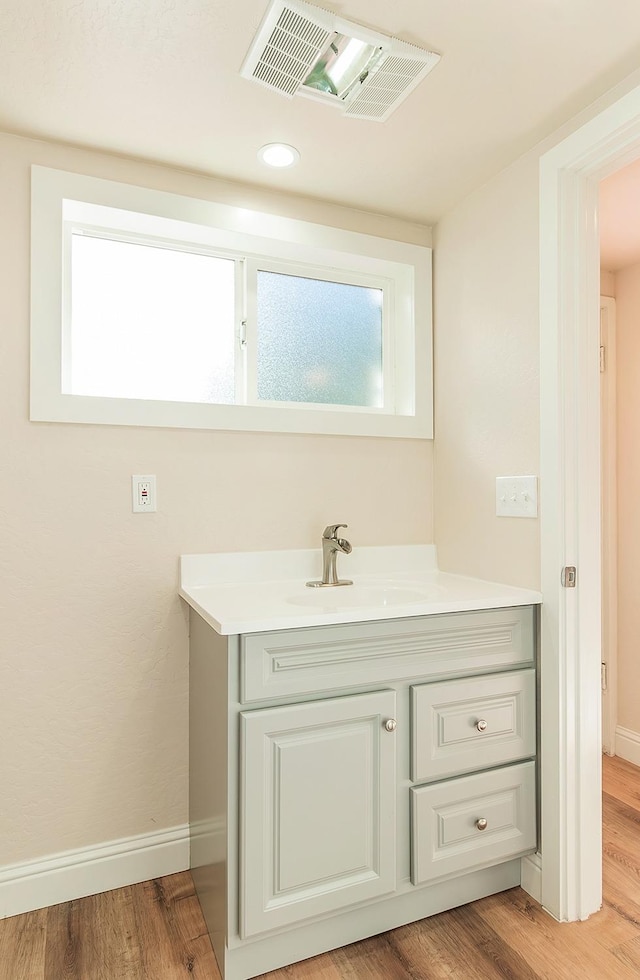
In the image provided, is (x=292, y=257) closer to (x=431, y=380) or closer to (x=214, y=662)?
(x=431, y=380)

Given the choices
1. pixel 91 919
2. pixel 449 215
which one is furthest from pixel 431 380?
pixel 91 919

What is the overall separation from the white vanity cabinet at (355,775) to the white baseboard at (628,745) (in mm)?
1141

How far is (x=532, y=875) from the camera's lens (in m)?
1.78

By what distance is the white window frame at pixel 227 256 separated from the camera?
1779mm

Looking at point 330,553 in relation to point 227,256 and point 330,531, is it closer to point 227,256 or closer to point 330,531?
point 330,531

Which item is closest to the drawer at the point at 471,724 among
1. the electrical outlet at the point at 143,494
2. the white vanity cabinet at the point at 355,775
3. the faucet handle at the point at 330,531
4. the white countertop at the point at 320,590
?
the white vanity cabinet at the point at 355,775

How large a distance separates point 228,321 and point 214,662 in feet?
3.96

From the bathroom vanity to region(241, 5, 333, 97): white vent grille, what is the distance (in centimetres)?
135

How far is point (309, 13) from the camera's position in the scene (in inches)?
51.5

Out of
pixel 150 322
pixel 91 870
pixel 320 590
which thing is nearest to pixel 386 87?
pixel 150 322

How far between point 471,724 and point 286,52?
5.90 ft

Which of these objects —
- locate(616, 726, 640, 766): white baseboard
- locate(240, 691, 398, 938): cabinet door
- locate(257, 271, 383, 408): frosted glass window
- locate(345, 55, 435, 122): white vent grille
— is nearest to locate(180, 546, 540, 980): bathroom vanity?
locate(240, 691, 398, 938): cabinet door

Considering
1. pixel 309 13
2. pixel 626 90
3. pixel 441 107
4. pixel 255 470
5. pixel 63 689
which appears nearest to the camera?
pixel 309 13

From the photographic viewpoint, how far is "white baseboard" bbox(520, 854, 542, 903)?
5.74 feet
